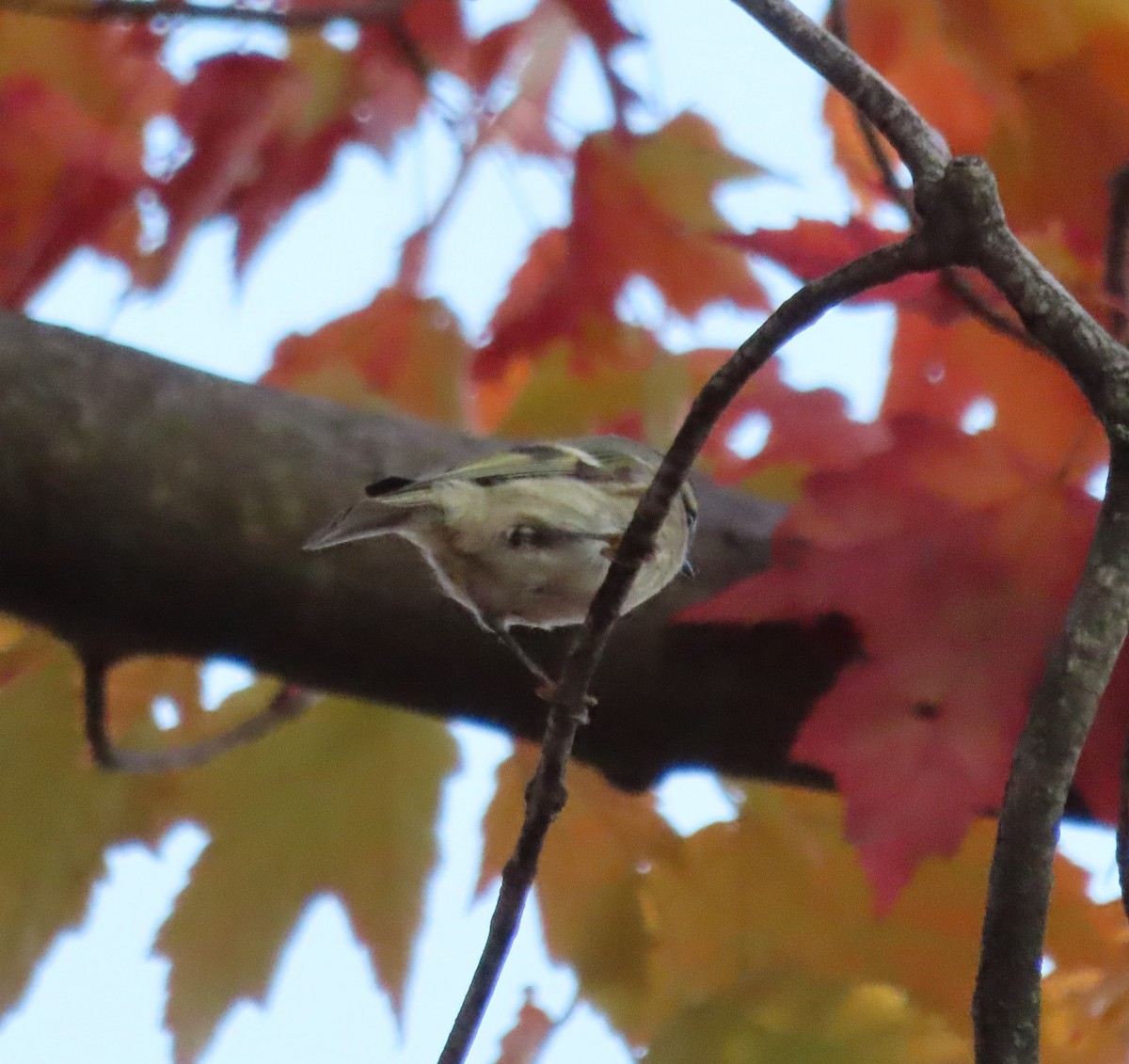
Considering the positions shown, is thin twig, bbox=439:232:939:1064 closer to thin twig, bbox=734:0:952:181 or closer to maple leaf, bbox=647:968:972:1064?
thin twig, bbox=734:0:952:181

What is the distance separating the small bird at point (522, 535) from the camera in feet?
2.84

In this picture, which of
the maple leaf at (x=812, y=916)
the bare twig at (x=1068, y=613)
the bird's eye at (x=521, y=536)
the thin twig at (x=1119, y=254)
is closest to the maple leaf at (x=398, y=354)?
the bird's eye at (x=521, y=536)

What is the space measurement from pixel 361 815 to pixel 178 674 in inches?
8.9

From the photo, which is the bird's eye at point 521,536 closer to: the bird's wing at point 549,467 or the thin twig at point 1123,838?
the bird's wing at point 549,467

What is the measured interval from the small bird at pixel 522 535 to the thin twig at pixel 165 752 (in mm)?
161

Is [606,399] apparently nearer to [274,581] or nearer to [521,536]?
[521,536]

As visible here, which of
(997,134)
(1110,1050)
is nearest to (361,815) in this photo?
(1110,1050)

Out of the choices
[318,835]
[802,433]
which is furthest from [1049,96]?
[318,835]

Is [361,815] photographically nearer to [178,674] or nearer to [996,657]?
[178,674]

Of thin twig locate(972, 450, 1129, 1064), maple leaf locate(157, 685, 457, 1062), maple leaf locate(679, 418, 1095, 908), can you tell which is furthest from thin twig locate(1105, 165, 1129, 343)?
maple leaf locate(157, 685, 457, 1062)

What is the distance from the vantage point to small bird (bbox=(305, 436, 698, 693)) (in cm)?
86

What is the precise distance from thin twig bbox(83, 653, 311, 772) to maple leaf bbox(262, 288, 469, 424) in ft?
1.12

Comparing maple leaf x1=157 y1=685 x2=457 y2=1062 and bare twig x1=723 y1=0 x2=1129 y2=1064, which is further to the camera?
maple leaf x1=157 y1=685 x2=457 y2=1062

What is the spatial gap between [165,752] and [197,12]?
57cm
